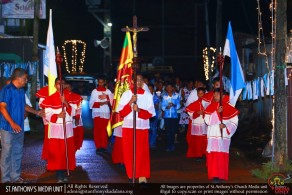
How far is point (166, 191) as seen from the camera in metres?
9.38

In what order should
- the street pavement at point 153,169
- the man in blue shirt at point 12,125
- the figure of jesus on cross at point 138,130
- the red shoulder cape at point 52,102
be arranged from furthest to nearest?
1. the street pavement at point 153,169
2. the red shoulder cape at point 52,102
3. the figure of jesus on cross at point 138,130
4. the man in blue shirt at point 12,125

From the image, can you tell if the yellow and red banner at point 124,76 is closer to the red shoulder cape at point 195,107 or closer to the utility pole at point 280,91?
the red shoulder cape at point 195,107

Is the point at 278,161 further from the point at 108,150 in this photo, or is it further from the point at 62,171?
the point at 108,150

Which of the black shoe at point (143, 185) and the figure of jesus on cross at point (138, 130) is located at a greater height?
the figure of jesus on cross at point (138, 130)

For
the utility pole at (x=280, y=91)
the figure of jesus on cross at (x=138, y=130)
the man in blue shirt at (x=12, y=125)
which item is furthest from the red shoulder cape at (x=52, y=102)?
the utility pole at (x=280, y=91)

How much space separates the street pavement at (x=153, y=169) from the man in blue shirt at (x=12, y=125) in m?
0.84

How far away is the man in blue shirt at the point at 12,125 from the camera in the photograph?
10.5 meters

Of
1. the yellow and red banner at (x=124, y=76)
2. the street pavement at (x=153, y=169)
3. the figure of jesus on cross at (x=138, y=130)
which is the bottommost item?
the street pavement at (x=153, y=169)

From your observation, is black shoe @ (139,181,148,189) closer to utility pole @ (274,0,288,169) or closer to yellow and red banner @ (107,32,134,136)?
yellow and red banner @ (107,32,134,136)

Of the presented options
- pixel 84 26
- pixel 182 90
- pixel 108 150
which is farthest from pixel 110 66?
pixel 108 150

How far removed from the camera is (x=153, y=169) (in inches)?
521

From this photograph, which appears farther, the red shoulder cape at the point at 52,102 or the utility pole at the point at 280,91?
the utility pole at the point at 280,91

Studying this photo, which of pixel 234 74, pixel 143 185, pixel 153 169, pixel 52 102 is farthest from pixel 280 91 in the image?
pixel 52 102

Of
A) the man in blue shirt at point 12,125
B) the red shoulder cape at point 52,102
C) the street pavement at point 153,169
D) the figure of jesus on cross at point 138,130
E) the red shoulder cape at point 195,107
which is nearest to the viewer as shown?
the man in blue shirt at point 12,125
